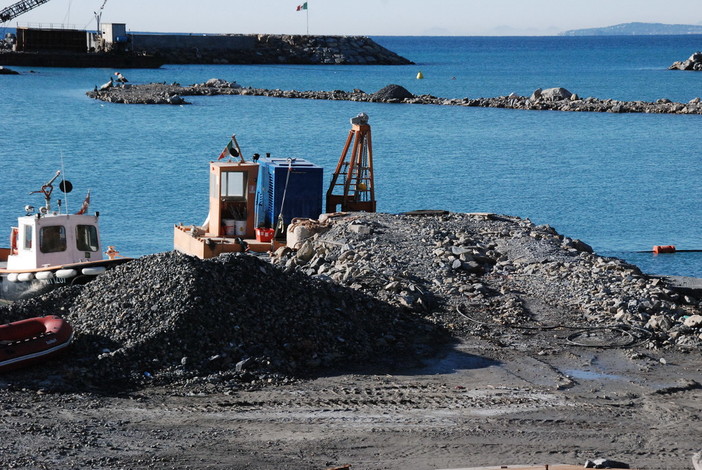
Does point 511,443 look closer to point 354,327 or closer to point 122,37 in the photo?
point 354,327

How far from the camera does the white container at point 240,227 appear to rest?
72.0 ft

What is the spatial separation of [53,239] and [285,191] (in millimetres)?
5383

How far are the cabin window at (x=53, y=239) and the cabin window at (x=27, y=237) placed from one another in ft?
0.88

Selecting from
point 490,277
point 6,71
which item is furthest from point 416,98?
point 490,277

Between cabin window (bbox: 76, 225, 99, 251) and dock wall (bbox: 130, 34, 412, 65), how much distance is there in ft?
342

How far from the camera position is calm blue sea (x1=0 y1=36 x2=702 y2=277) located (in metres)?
→ 33.5

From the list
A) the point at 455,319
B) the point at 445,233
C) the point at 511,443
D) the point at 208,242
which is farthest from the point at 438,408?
the point at 208,242

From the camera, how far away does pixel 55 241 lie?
17.9m

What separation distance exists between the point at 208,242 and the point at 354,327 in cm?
717

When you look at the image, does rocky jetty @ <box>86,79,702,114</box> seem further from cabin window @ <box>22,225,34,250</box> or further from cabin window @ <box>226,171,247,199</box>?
cabin window @ <box>22,225,34,250</box>

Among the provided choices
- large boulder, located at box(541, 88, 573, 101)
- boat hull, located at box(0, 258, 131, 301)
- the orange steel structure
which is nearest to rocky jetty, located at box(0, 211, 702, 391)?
boat hull, located at box(0, 258, 131, 301)

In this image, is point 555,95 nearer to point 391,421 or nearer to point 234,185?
point 234,185

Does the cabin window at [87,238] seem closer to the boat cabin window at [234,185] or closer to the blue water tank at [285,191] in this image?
the boat cabin window at [234,185]

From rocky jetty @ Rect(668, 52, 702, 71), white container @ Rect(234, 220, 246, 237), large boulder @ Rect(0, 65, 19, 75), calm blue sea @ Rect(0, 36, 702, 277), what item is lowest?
calm blue sea @ Rect(0, 36, 702, 277)
